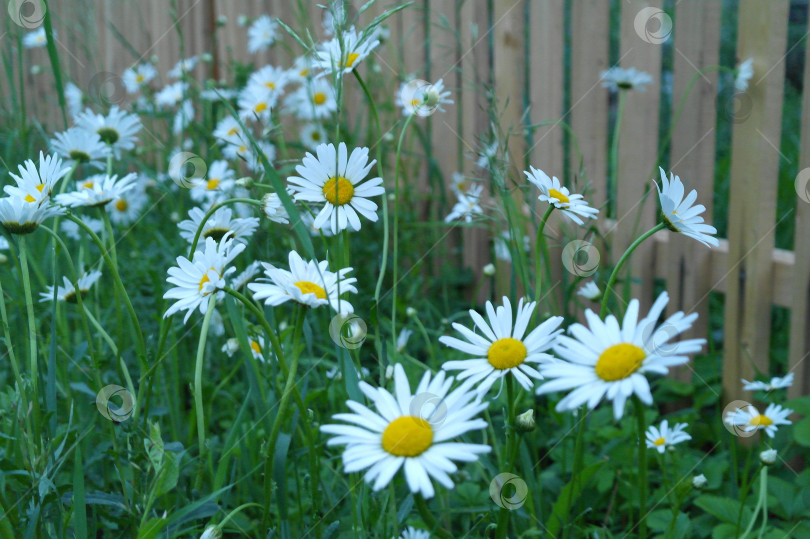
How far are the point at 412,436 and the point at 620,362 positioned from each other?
155mm

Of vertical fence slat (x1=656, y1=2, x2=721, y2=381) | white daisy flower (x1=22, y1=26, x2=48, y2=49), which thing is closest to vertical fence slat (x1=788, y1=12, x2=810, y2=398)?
vertical fence slat (x1=656, y1=2, x2=721, y2=381)

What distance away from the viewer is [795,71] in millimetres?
3258

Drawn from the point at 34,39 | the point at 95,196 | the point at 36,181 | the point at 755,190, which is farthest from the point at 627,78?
the point at 34,39

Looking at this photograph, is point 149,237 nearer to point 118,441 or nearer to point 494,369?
point 118,441

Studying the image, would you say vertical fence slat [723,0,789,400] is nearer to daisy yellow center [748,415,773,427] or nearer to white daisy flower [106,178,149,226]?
daisy yellow center [748,415,773,427]

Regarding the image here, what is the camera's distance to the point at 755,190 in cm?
160

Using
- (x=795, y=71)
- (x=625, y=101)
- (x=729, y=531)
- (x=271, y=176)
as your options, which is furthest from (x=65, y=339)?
(x=795, y=71)

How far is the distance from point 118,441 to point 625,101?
4.59 feet

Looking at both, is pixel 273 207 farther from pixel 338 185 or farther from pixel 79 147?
pixel 79 147

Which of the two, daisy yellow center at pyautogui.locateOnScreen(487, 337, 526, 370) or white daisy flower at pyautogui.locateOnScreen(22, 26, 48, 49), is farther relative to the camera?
white daisy flower at pyautogui.locateOnScreen(22, 26, 48, 49)

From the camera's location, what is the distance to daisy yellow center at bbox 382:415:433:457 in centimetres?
55

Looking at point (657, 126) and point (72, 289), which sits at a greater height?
point (657, 126)

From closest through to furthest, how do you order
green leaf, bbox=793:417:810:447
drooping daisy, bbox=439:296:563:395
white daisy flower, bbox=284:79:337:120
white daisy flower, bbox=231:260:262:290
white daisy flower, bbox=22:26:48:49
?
1. drooping daisy, bbox=439:296:563:395
2. white daisy flower, bbox=231:260:262:290
3. green leaf, bbox=793:417:810:447
4. white daisy flower, bbox=284:79:337:120
5. white daisy flower, bbox=22:26:48:49

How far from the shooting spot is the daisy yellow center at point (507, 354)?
678mm
